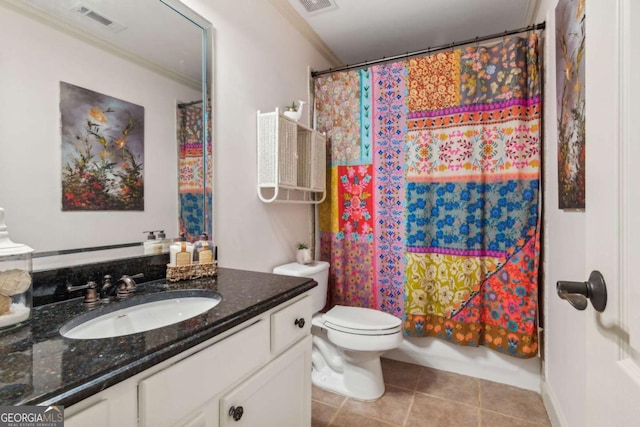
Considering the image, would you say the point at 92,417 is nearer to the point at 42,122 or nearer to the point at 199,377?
the point at 199,377

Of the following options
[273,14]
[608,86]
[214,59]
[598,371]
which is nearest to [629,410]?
[598,371]

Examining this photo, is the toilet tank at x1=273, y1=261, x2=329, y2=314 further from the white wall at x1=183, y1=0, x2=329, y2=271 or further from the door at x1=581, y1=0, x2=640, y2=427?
the door at x1=581, y1=0, x2=640, y2=427

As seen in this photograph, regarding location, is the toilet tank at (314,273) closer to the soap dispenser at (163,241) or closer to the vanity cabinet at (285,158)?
the vanity cabinet at (285,158)

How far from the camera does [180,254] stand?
123cm

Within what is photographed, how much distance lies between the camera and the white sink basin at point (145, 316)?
833 millimetres

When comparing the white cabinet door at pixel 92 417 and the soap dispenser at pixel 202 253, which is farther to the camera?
the soap dispenser at pixel 202 253

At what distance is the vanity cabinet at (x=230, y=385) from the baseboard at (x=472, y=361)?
1.25m

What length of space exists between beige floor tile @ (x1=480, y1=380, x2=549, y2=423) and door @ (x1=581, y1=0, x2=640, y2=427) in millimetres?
1436

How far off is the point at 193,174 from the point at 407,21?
1.83 meters

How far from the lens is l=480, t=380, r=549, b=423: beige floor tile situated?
5.52 ft

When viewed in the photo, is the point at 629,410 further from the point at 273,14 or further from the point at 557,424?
the point at 273,14

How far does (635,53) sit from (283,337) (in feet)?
3.52

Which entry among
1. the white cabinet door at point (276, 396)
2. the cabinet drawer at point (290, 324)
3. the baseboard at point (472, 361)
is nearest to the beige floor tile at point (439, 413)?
the baseboard at point (472, 361)

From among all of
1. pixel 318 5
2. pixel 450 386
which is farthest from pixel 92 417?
pixel 318 5
